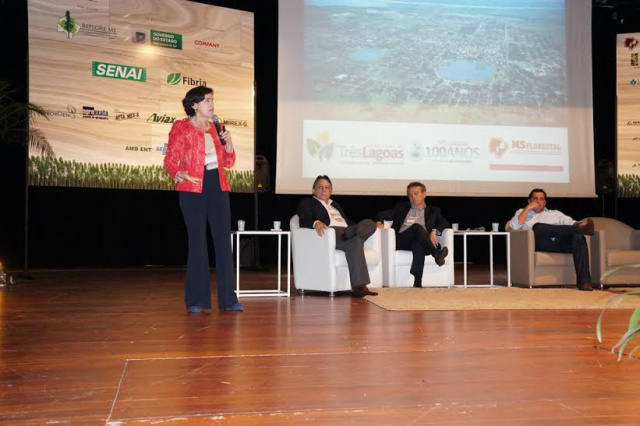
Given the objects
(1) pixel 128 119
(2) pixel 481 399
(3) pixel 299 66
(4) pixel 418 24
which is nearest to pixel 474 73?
(4) pixel 418 24

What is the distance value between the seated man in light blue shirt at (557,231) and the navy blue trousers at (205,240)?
10.3 ft

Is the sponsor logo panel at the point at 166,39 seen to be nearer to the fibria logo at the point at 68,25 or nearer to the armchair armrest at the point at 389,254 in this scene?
the fibria logo at the point at 68,25

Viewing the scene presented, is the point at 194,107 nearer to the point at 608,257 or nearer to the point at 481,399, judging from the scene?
the point at 481,399

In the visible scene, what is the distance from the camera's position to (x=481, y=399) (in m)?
1.87

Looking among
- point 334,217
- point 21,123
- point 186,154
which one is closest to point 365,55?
point 334,217

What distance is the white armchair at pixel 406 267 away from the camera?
19.0 ft

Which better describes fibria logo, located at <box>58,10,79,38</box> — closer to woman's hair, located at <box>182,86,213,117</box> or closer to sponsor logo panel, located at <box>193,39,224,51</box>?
sponsor logo panel, located at <box>193,39,224,51</box>

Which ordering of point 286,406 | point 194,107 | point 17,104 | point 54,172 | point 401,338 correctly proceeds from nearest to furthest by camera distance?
point 286,406 → point 401,338 → point 194,107 → point 17,104 → point 54,172

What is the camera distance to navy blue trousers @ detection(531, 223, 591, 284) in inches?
229

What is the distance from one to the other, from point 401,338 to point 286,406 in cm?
130

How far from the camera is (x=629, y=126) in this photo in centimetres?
828

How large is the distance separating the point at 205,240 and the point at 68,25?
14.0ft

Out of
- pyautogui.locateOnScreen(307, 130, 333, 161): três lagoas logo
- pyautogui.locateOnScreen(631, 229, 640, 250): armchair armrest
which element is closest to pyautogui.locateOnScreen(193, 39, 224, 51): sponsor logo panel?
pyautogui.locateOnScreen(307, 130, 333, 161): três lagoas logo

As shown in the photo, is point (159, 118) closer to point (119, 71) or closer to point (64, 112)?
point (119, 71)
